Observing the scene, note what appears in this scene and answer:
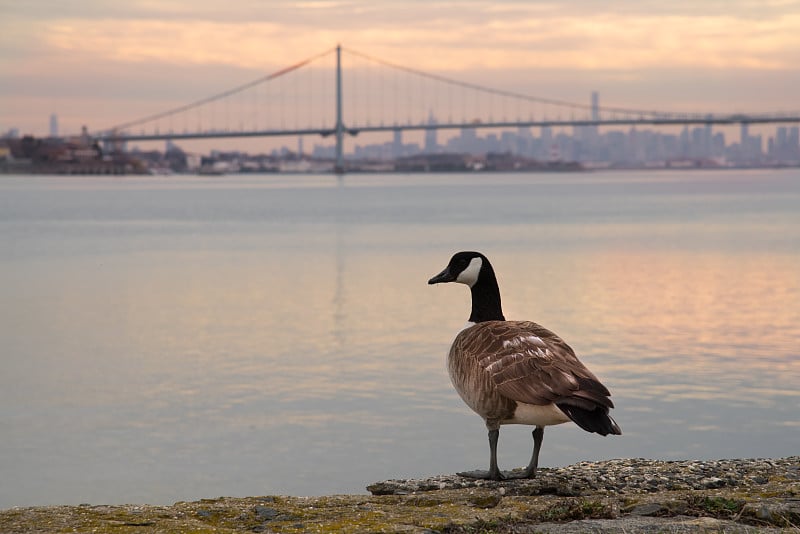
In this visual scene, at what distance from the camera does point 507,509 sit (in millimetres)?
→ 5508

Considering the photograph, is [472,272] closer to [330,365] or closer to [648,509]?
[648,509]

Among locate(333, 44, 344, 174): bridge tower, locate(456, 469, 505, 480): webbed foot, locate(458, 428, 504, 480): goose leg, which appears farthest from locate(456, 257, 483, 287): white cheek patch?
locate(333, 44, 344, 174): bridge tower

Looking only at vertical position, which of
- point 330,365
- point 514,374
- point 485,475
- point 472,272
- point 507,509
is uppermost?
point 472,272

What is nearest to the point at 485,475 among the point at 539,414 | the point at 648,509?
the point at 539,414

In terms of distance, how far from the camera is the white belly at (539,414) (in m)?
5.65

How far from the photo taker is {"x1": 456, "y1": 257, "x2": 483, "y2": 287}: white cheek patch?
6699 mm

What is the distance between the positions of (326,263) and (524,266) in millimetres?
6198

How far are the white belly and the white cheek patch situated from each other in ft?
3.35

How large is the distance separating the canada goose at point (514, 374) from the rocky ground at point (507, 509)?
0.38 m

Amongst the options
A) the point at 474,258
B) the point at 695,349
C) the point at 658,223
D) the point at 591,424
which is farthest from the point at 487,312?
the point at 658,223

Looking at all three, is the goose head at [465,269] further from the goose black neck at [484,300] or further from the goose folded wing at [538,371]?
the goose folded wing at [538,371]

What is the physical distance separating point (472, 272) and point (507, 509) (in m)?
1.69

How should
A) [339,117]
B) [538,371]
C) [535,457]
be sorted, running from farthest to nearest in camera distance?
1. [339,117]
2. [535,457]
3. [538,371]

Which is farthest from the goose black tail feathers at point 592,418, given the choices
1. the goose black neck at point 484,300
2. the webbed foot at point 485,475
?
the goose black neck at point 484,300
